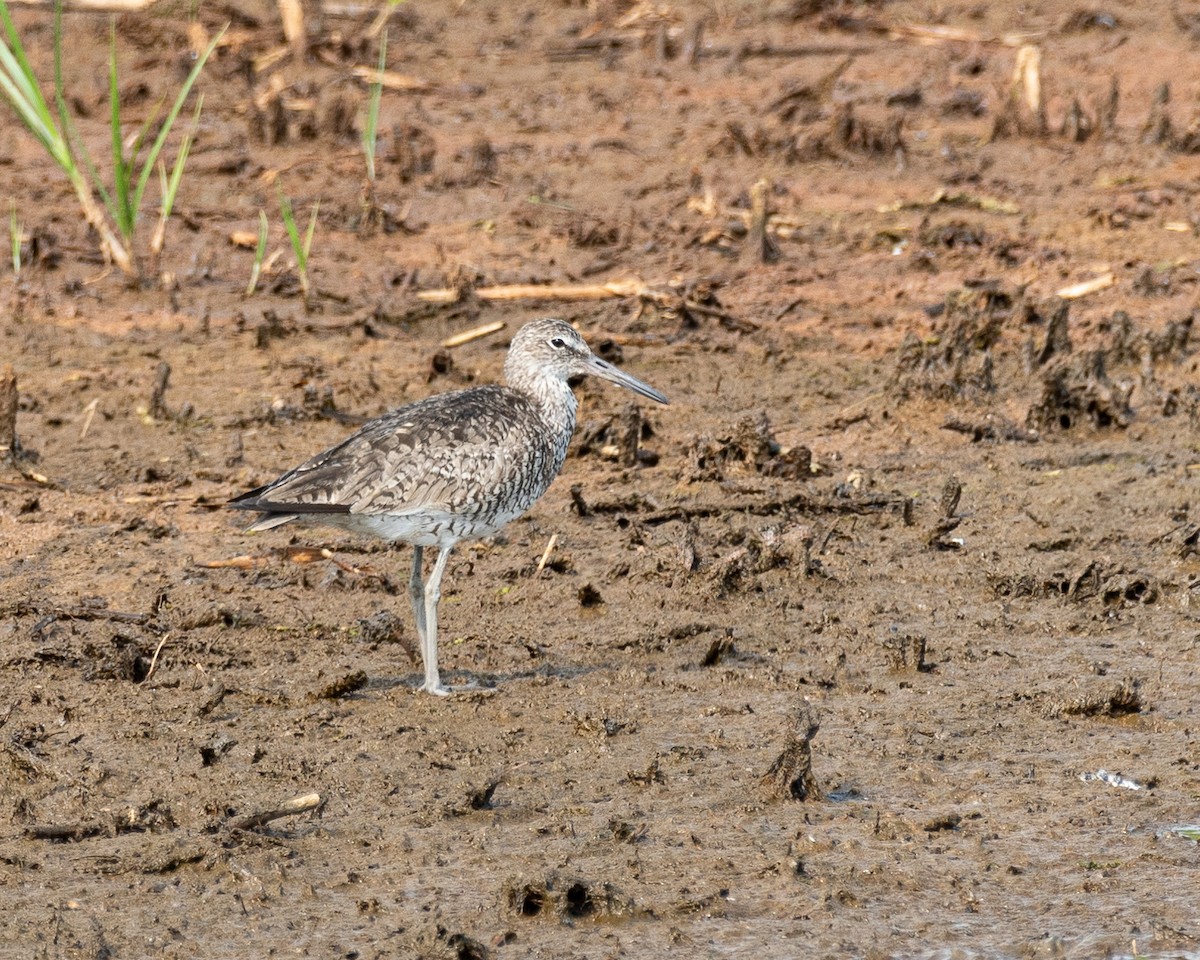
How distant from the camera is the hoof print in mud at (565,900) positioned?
206 inches

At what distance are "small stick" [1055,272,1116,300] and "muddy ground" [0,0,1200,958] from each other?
19 cm

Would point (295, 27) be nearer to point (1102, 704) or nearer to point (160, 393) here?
point (160, 393)

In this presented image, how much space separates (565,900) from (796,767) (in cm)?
105

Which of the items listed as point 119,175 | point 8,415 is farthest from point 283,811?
point 119,175

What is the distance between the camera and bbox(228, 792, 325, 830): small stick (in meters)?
5.59

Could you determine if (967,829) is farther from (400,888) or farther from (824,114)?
(824,114)

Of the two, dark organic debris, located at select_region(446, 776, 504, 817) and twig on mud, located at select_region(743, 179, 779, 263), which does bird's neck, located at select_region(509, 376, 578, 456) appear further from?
twig on mud, located at select_region(743, 179, 779, 263)

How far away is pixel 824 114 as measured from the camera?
13625 millimetres

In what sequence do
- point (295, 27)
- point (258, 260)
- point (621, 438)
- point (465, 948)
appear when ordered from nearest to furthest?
point (465, 948) < point (621, 438) < point (258, 260) < point (295, 27)

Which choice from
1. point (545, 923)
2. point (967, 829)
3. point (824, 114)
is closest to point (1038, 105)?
point (824, 114)

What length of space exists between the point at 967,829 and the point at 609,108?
9.10m

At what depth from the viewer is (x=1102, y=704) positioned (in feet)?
21.8

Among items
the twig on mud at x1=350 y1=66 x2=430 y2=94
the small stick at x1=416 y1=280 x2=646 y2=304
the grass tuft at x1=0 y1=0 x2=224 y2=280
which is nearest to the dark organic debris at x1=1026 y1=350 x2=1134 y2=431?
the small stick at x1=416 y1=280 x2=646 y2=304

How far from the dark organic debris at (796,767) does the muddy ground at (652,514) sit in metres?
0.02
